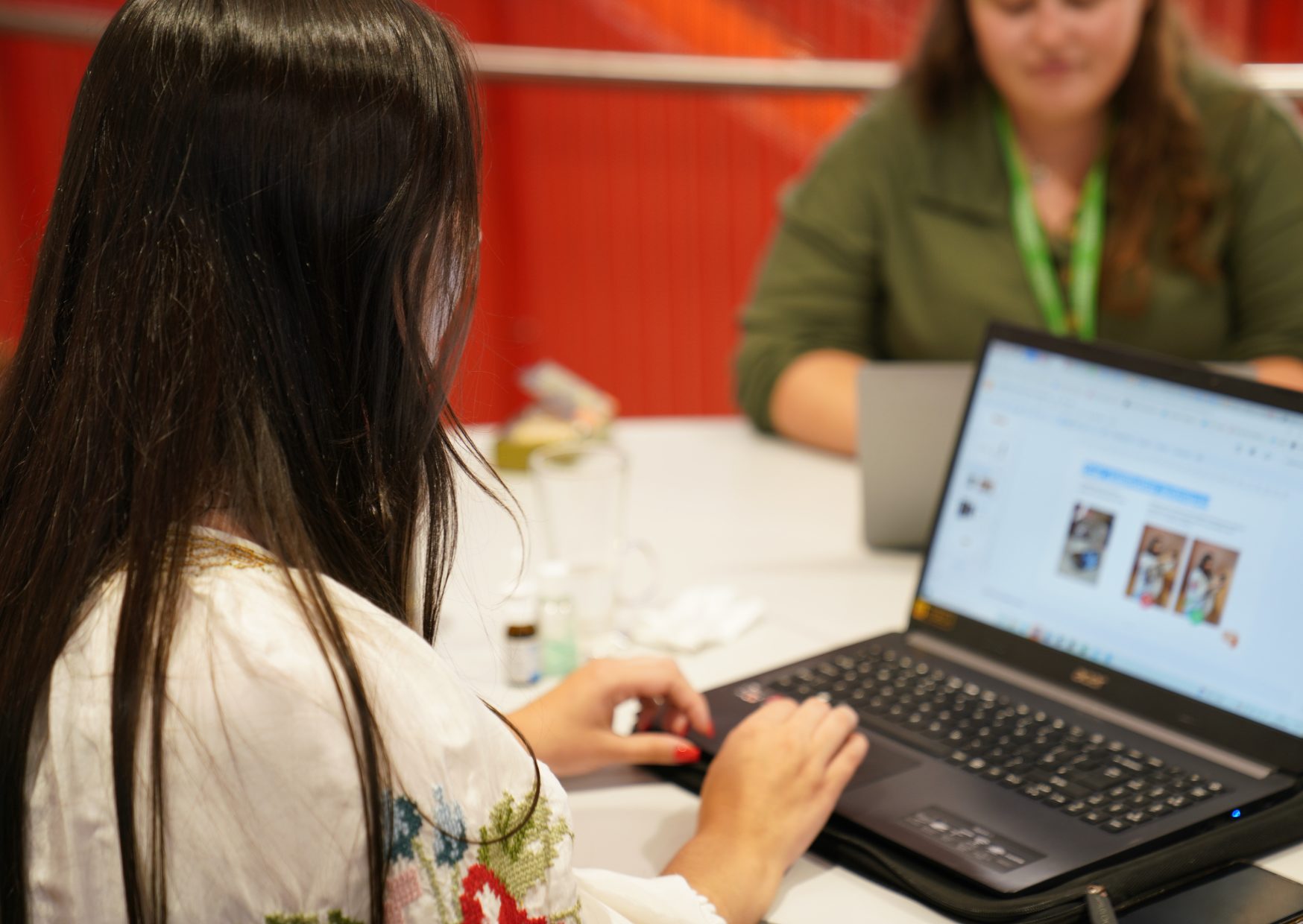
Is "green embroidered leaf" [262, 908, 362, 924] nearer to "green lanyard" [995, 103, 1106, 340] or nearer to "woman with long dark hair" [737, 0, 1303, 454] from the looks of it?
"woman with long dark hair" [737, 0, 1303, 454]

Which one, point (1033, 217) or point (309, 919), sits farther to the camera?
point (1033, 217)

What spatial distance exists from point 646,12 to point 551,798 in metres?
2.84

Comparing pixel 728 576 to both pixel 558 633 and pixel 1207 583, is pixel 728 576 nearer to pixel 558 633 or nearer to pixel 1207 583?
pixel 558 633

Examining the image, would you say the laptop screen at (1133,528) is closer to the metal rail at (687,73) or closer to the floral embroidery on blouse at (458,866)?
the floral embroidery on blouse at (458,866)

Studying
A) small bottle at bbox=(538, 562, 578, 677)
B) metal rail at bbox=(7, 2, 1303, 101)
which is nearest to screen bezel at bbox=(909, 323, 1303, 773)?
Answer: small bottle at bbox=(538, 562, 578, 677)

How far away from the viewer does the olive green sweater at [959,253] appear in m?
1.91

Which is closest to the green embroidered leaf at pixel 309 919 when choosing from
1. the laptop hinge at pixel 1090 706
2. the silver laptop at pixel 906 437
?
the laptop hinge at pixel 1090 706

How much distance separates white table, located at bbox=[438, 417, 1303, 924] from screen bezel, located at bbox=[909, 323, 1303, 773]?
9cm

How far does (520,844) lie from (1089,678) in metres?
0.54

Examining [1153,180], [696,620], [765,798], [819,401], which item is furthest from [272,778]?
[1153,180]

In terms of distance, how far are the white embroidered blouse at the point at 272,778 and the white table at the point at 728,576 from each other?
208 mm

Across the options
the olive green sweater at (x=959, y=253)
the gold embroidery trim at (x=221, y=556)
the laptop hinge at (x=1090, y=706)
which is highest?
the olive green sweater at (x=959, y=253)

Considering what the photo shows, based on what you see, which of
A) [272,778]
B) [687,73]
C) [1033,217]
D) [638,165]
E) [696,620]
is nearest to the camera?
[272,778]

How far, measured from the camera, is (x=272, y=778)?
2.12ft
